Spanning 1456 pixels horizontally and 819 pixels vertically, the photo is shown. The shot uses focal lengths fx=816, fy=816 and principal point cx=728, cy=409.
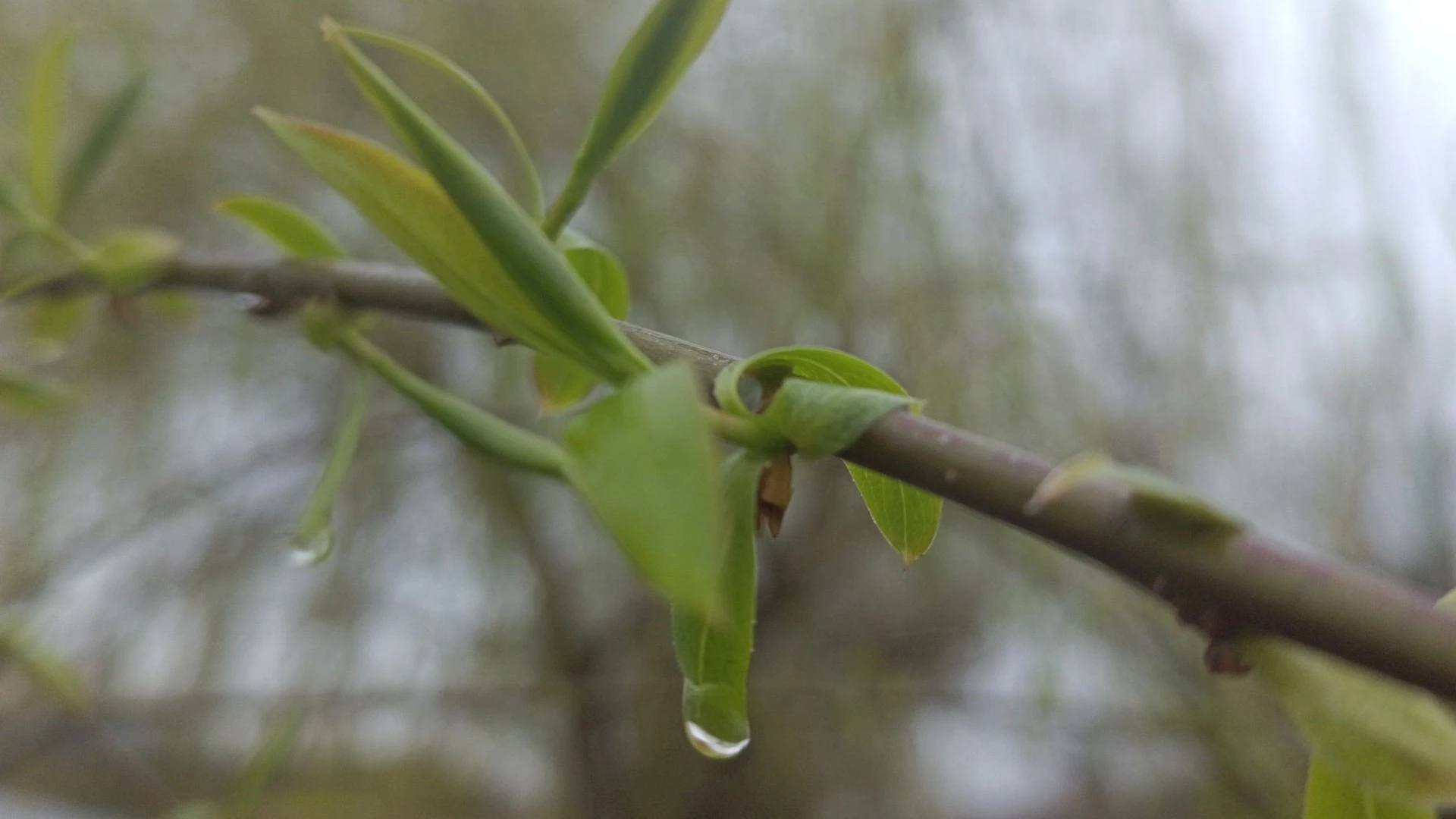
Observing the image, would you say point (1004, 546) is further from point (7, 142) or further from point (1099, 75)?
point (7, 142)

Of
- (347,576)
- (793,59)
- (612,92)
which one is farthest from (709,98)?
(612,92)

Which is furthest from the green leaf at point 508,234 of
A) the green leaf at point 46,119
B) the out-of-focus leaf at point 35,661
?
the out-of-focus leaf at point 35,661

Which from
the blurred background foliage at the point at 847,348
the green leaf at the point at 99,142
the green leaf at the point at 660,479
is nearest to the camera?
the green leaf at the point at 660,479

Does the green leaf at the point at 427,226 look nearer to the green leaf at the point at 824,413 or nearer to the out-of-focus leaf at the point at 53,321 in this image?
the green leaf at the point at 824,413

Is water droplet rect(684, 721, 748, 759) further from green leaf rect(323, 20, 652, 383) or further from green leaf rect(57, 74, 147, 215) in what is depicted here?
green leaf rect(57, 74, 147, 215)

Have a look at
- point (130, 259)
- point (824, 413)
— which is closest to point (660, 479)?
point (824, 413)

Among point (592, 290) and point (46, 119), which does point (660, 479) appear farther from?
point (46, 119)

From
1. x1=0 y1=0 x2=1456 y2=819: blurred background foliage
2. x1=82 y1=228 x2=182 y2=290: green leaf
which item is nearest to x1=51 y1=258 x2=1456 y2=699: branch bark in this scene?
x1=82 y1=228 x2=182 y2=290: green leaf
